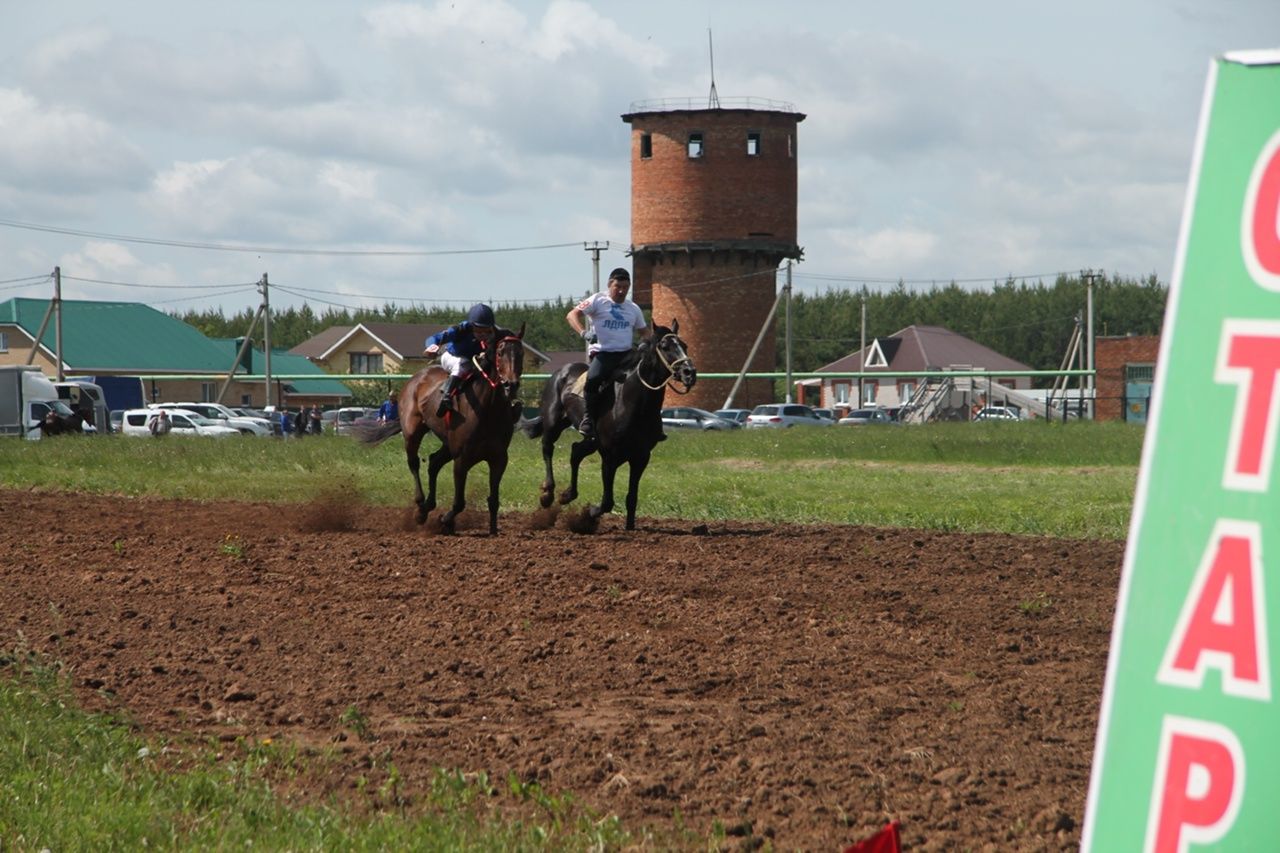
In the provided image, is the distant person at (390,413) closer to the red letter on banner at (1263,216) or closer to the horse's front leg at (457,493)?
the horse's front leg at (457,493)

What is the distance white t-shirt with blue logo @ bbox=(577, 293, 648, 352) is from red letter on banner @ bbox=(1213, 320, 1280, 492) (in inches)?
521

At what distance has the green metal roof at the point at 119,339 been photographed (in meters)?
94.1

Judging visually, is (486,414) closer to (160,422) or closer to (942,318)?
(160,422)

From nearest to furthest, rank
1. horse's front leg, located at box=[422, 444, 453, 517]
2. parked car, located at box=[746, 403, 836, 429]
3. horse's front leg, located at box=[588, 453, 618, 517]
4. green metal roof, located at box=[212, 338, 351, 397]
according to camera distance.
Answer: horse's front leg, located at box=[588, 453, 618, 517]
horse's front leg, located at box=[422, 444, 453, 517]
parked car, located at box=[746, 403, 836, 429]
green metal roof, located at box=[212, 338, 351, 397]

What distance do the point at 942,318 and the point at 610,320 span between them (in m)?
149

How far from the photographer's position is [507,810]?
226 inches

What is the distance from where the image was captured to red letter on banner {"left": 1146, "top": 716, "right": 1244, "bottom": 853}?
2551mm

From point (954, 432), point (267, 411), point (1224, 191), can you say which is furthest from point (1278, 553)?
point (267, 411)

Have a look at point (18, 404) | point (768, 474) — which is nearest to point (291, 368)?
point (18, 404)

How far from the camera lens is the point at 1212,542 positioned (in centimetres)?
259

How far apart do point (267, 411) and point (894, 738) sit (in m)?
61.1

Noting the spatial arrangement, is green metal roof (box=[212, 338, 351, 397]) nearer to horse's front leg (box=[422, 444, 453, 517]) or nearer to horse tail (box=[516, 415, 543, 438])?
horse tail (box=[516, 415, 543, 438])

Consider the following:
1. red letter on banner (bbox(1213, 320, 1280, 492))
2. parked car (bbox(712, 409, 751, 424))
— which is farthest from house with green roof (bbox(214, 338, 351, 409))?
red letter on banner (bbox(1213, 320, 1280, 492))

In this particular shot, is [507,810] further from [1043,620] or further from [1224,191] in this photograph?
[1043,620]
